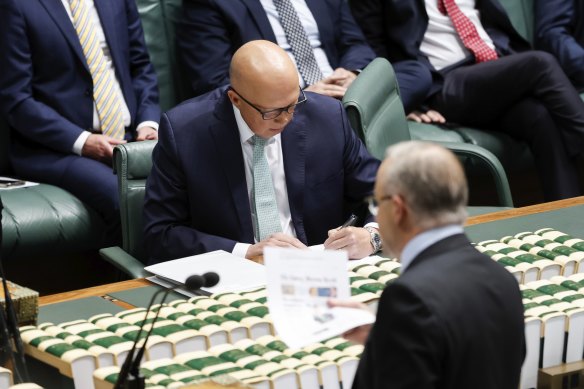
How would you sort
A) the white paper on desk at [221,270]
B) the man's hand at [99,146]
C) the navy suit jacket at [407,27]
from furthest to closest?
the navy suit jacket at [407,27], the man's hand at [99,146], the white paper on desk at [221,270]

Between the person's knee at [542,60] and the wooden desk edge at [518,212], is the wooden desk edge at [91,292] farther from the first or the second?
the person's knee at [542,60]

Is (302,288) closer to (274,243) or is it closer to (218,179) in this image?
(274,243)

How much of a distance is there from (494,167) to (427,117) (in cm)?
114

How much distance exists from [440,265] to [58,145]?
2.80 meters

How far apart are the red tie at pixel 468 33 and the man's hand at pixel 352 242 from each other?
2472 millimetres

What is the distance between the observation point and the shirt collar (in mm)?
1656

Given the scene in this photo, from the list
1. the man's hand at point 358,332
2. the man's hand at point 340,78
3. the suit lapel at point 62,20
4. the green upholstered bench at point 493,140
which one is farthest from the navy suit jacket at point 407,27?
the man's hand at point 358,332

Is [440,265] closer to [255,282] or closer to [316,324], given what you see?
[316,324]

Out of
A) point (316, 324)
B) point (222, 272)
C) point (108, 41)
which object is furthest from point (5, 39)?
point (316, 324)

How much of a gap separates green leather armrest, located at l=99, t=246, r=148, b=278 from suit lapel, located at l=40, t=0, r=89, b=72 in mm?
1302

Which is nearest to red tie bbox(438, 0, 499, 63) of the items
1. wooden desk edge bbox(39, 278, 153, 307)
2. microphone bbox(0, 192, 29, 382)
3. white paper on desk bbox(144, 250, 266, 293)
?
white paper on desk bbox(144, 250, 266, 293)

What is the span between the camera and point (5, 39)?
13.7 ft

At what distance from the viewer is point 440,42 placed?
516 centimetres

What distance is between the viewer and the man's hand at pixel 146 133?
4.31 meters
